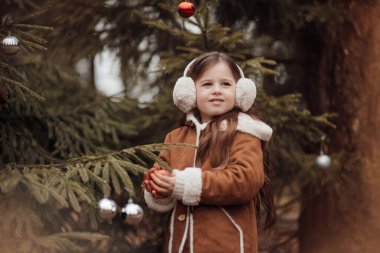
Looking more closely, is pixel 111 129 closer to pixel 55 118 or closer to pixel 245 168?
pixel 55 118

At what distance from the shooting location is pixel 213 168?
313 centimetres

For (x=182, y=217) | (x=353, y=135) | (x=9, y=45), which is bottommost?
(x=182, y=217)

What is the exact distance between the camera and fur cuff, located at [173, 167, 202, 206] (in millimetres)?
2984

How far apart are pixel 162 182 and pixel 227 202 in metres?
0.35

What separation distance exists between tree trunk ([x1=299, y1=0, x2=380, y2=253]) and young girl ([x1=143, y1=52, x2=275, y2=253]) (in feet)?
7.44

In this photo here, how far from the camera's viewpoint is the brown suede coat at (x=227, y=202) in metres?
3.00

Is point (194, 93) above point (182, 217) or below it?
above

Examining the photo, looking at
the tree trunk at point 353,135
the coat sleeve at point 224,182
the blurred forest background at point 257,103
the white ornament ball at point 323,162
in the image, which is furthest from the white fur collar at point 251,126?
the tree trunk at point 353,135

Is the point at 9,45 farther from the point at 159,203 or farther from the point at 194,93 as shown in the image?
the point at 159,203

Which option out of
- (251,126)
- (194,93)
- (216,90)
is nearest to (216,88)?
(216,90)

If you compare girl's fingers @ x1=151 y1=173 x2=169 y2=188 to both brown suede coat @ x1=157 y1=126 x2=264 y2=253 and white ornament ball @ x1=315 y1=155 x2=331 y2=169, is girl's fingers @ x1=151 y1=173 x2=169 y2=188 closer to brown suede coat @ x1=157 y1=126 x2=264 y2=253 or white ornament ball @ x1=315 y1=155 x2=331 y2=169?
brown suede coat @ x1=157 y1=126 x2=264 y2=253

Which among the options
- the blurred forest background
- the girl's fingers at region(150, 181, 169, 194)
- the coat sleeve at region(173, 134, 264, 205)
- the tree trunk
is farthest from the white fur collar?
the tree trunk

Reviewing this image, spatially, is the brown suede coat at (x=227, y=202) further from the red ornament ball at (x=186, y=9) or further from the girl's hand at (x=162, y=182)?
the red ornament ball at (x=186, y=9)

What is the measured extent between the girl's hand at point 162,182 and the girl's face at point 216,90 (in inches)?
18.1
